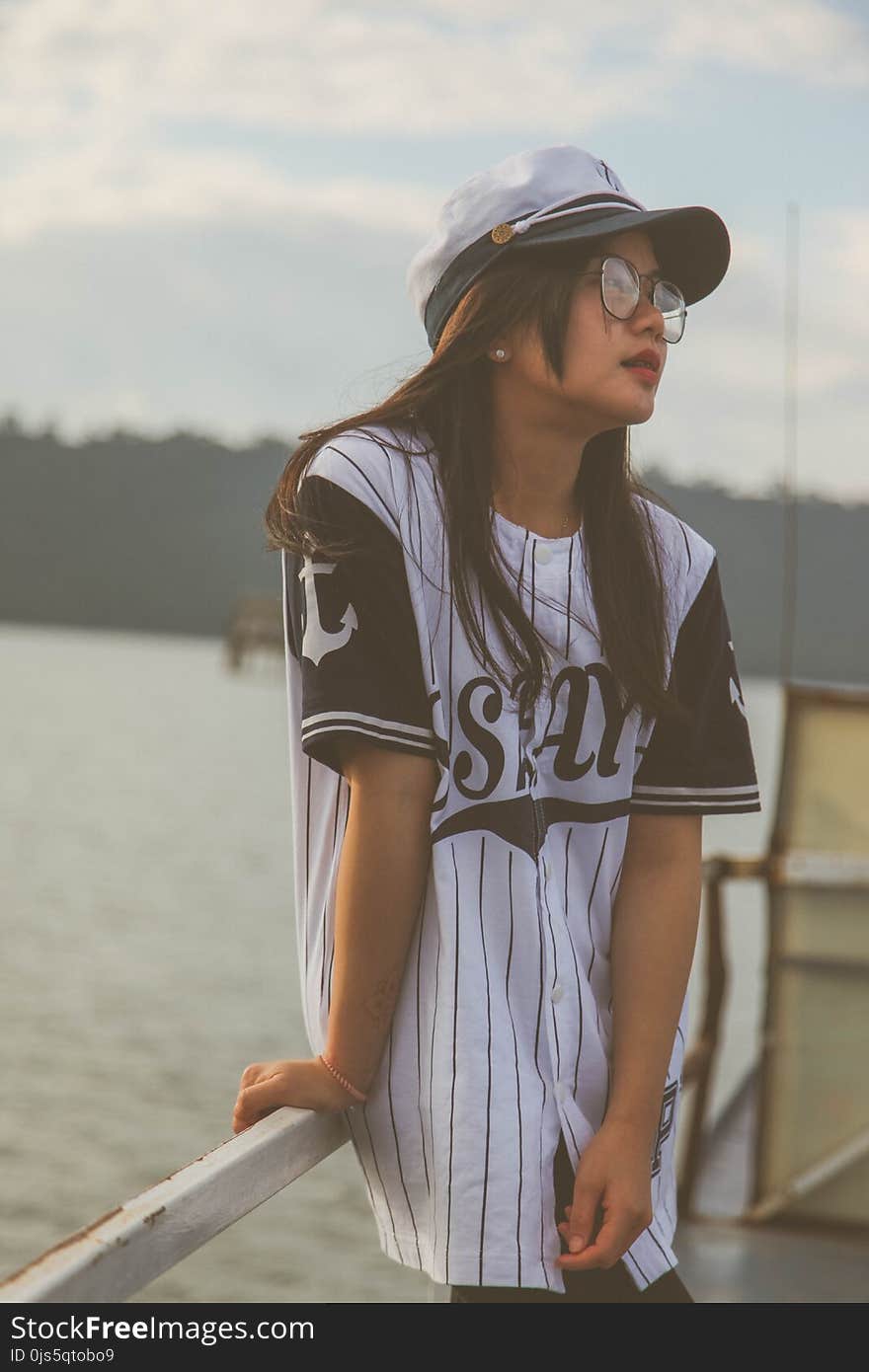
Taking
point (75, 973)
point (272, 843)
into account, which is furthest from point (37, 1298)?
point (272, 843)

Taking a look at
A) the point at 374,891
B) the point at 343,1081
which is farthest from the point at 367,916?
the point at 343,1081

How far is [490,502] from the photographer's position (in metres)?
1.50

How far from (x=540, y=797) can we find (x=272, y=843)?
130ft

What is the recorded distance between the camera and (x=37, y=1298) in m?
0.96

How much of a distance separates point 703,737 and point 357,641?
1.33 ft

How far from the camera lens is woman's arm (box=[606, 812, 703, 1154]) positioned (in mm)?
1461

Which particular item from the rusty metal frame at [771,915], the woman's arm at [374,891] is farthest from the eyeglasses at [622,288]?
the rusty metal frame at [771,915]

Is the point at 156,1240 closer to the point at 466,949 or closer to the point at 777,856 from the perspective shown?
the point at 466,949

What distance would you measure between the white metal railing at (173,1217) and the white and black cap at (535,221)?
30.5 inches

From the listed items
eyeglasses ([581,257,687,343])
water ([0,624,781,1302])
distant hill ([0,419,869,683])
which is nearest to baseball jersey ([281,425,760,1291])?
eyeglasses ([581,257,687,343])

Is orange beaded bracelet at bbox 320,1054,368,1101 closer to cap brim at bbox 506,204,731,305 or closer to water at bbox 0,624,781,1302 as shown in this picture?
cap brim at bbox 506,204,731,305

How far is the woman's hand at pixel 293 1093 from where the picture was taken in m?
1.39

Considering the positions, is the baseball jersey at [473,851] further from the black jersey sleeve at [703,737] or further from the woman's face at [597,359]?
the woman's face at [597,359]

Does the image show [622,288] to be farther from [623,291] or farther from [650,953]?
[650,953]
